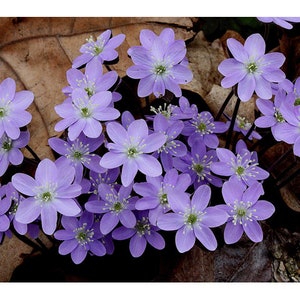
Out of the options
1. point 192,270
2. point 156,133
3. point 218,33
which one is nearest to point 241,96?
point 156,133

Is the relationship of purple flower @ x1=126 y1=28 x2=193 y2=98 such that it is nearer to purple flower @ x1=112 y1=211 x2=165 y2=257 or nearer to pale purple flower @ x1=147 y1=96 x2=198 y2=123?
pale purple flower @ x1=147 y1=96 x2=198 y2=123

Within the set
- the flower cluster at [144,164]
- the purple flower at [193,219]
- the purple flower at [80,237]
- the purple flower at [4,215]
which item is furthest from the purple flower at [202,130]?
the purple flower at [4,215]

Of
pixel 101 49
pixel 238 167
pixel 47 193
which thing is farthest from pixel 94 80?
pixel 238 167

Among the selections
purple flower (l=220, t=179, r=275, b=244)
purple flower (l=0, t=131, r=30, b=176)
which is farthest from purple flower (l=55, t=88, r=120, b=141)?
purple flower (l=220, t=179, r=275, b=244)

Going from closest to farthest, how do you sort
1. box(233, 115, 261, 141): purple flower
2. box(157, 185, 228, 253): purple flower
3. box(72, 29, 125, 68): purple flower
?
1. box(157, 185, 228, 253): purple flower
2. box(72, 29, 125, 68): purple flower
3. box(233, 115, 261, 141): purple flower

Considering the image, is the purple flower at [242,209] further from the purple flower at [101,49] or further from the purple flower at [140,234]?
the purple flower at [101,49]
